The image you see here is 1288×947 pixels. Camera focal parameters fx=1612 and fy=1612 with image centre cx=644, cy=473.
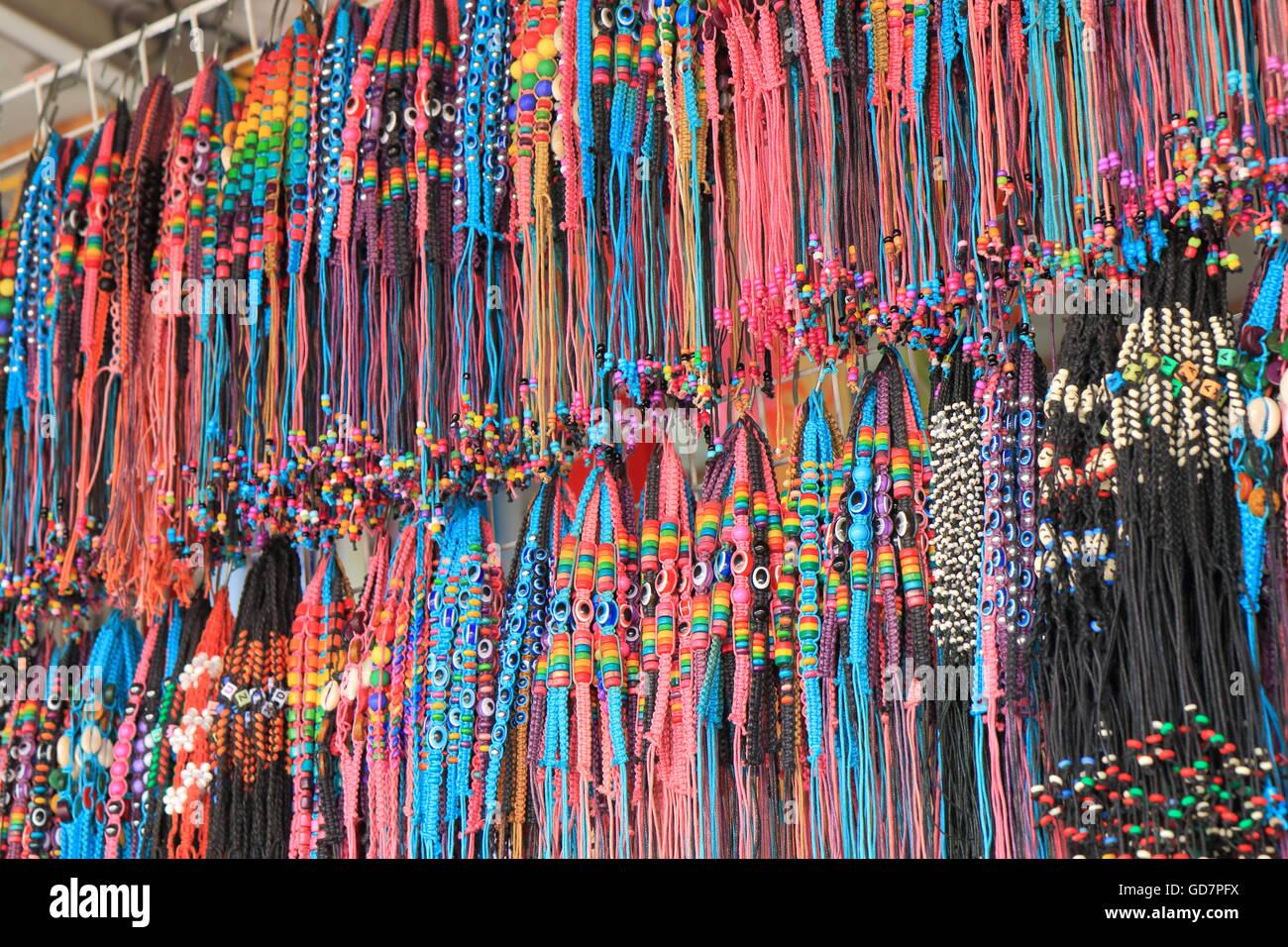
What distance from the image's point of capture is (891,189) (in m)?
1.52

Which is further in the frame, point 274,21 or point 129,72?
point 129,72

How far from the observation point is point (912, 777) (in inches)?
55.4

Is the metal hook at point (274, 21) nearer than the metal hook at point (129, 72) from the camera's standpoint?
Yes

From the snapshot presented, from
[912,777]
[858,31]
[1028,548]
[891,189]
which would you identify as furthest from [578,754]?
[858,31]

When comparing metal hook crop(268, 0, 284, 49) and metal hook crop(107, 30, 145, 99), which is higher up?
metal hook crop(107, 30, 145, 99)

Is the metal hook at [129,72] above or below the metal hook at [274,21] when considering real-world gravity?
above

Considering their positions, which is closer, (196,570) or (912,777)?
(912,777)

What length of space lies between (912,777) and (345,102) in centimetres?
99

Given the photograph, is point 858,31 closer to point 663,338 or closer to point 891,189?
point 891,189

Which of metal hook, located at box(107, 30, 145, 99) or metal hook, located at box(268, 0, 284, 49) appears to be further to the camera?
metal hook, located at box(107, 30, 145, 99)

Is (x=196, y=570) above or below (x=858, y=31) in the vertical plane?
below
